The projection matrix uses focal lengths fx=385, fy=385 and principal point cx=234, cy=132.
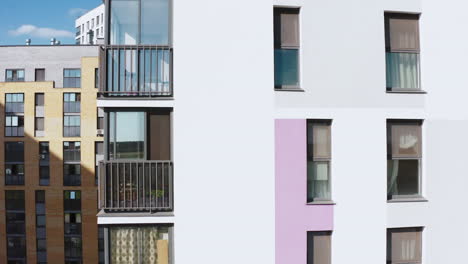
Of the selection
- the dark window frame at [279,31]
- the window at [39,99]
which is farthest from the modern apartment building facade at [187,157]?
the window at [39,99]

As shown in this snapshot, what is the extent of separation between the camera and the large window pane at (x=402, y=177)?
771 centimetres

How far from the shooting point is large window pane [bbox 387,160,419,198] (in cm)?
771

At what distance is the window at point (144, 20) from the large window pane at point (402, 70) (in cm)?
451

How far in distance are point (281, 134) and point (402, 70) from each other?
2.88 metres

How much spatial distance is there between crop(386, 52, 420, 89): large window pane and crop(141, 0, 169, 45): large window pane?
177 inches

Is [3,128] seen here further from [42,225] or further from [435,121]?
[435,121]

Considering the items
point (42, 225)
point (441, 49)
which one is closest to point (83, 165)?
point (42, 225)

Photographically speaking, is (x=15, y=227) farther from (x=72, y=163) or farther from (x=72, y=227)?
(x=72, y=163)

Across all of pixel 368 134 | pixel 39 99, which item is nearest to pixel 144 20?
pixel 368 134

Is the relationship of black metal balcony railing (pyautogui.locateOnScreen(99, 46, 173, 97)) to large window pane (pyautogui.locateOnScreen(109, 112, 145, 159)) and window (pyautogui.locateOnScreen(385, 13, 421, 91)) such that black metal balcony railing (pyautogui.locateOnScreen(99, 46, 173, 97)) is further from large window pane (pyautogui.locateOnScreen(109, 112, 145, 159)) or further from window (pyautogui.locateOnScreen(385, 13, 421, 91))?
window (pyautogui.locateOnScreen(385, 13, 421, 91))

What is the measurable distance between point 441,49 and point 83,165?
39.8 metres

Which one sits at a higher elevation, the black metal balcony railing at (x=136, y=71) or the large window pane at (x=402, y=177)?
the black metal balcony railing at (x=136, y=71)

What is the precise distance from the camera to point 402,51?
783cm

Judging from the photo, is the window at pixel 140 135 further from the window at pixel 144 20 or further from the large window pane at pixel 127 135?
the window at pixel 144 20
